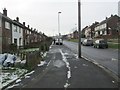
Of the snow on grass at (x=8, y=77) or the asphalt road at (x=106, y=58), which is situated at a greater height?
the asphalt road at (x=106, y=58)

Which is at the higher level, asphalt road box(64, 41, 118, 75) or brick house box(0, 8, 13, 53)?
brick house box(0, 8, 13, 53)

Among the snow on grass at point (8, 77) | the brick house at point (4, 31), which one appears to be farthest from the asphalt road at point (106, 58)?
the brick house at point (4, 31)

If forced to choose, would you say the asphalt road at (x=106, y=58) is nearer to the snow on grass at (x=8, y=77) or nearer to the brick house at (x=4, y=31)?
the snow on grass at (x=8, y=77)

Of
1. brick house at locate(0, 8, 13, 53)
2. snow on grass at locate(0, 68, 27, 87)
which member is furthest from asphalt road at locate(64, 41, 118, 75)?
brick house at locate(0, 8, 13, 53)

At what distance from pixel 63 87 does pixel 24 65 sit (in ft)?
22.7

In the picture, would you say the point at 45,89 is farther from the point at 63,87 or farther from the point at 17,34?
the point at 17,34

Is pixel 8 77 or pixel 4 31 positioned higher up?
pixel 4 31

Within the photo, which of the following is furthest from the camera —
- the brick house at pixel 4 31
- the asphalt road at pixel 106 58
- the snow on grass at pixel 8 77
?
the brick house at pixel 4 31

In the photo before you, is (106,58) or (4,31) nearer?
(106,58)

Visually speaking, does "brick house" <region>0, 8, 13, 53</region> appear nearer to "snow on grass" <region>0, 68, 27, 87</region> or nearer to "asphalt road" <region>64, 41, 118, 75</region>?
"asphalt road" <region>64, 41, 118, 75</region>

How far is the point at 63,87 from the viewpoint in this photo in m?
8.73

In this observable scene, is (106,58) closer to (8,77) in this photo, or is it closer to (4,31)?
(8,77)

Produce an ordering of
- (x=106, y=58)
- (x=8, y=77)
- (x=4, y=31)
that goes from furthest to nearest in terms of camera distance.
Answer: (x=4, y=31), (x=106, y=58), (x=8, y=77)

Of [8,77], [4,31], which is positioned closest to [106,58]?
[8,77]
